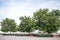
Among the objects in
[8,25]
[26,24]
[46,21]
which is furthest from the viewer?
[8,25]

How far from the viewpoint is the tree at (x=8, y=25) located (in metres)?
43.7

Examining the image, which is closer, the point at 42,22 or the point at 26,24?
the point at 42,22

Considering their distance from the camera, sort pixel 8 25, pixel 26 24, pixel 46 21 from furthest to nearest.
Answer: pixel 8 25, pixel 26 24, pixel 46 21

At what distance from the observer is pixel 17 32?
46969 mm

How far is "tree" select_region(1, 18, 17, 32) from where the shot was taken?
43.7 m

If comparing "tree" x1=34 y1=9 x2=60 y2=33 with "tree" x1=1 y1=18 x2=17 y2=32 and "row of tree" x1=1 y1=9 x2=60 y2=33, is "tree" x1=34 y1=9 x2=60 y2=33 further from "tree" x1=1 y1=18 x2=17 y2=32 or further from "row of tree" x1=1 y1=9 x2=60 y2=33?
"tree" x1=1 y1=18 x2=17 y2=32

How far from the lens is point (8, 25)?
44219mm

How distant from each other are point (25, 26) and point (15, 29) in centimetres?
384

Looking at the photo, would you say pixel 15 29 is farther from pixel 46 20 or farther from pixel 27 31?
pixel 46 20

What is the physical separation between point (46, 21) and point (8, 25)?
40.0 feet

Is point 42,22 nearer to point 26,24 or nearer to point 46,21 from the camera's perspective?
point 46,21

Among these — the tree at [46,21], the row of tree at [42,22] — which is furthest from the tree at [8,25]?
the tree at [46,21]

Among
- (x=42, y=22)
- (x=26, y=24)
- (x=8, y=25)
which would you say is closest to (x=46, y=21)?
(x=42, y=22)

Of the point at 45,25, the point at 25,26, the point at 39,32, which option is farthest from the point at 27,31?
the point at 45,25
